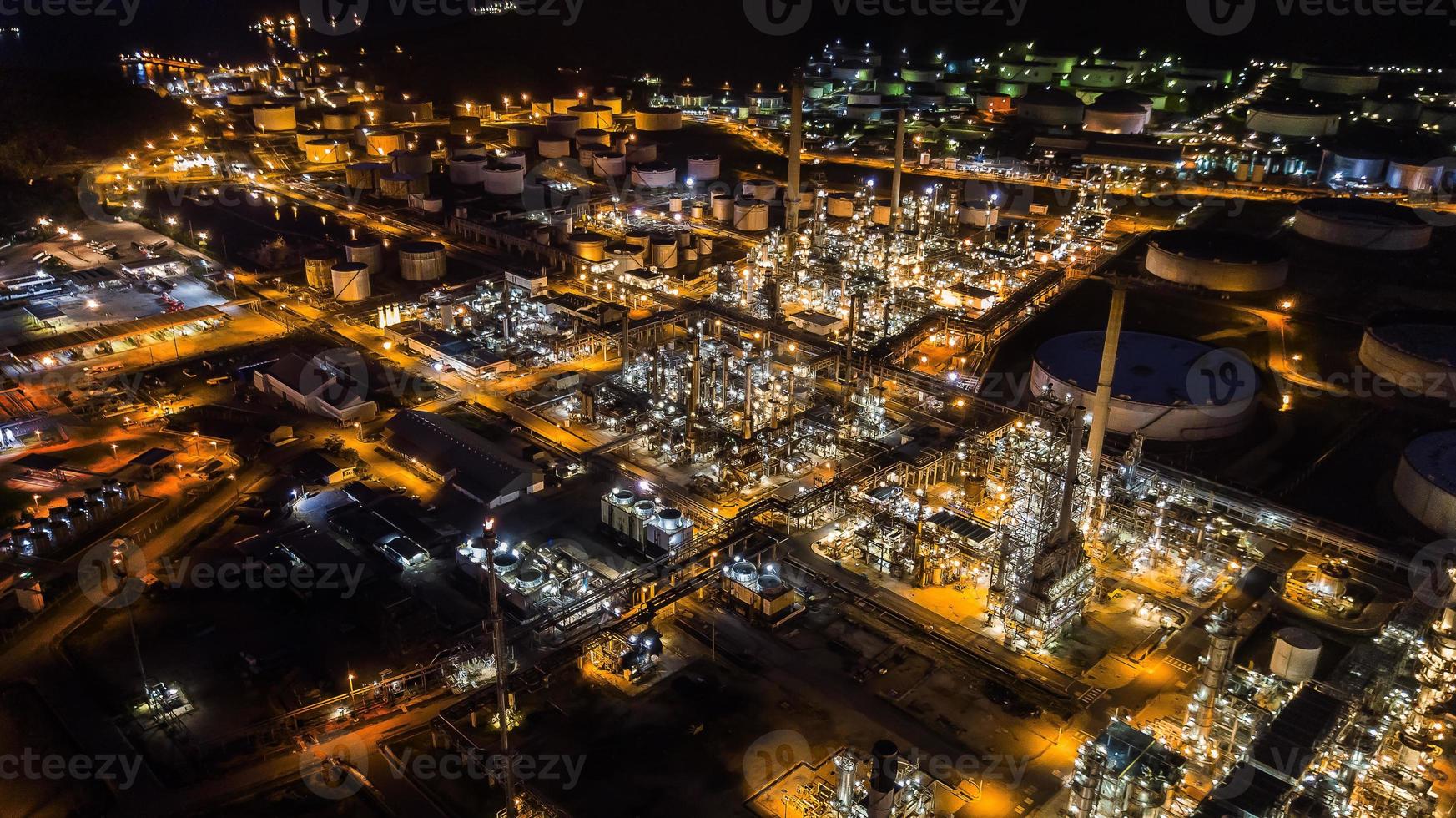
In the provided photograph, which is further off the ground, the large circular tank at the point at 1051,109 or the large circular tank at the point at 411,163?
the large circular tank at the point at 1051,109

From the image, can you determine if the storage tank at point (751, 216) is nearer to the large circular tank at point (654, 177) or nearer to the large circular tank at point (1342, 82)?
the large circular tank at point (654, 177)

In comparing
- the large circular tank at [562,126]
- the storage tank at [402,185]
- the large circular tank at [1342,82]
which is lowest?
the storage tank at [402,185]

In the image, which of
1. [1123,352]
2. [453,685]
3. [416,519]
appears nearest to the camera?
[453,685]

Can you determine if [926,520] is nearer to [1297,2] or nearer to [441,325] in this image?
[441,325]

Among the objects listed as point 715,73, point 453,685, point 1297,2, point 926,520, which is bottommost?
point 453,685

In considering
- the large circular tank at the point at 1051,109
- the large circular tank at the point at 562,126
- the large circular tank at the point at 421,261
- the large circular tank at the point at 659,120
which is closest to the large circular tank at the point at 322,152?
the large circular tank at the point at 562,126

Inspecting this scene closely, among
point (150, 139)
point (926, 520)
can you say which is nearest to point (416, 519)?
point (926, 520)
